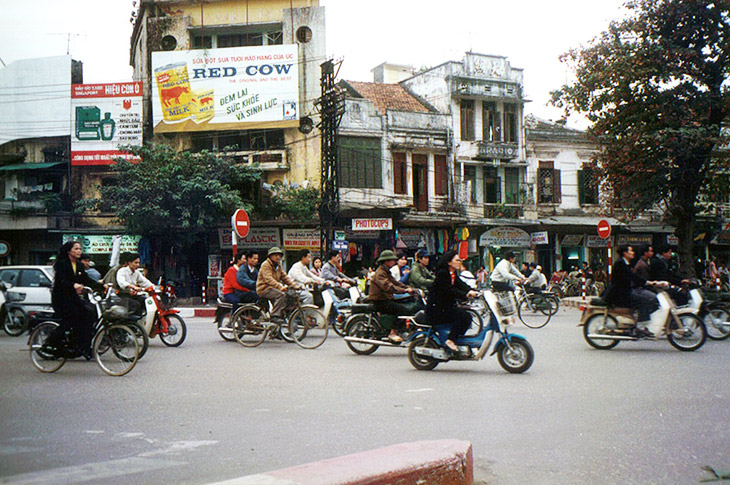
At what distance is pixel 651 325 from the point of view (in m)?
10.1

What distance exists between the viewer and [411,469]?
339 centimetres

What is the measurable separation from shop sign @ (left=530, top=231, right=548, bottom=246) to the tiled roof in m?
7.70

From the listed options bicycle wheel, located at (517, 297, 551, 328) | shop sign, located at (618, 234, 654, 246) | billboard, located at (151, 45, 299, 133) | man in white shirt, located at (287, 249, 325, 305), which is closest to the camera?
man in white shirt, located at (287, 249, 325, 305)

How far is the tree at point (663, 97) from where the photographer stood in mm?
20000

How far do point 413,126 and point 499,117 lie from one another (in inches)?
185

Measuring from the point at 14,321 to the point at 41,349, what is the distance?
6.01 metres

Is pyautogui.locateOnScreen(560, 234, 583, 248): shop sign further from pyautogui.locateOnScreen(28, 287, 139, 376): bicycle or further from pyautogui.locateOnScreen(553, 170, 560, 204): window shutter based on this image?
pyautogui.locateOnScreen(28, 287, 139, 376): bicycle

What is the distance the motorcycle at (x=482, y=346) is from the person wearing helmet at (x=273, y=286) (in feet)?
10.2

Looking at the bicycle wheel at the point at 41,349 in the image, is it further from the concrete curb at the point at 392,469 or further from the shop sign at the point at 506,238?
the shop sign at the point at 506,238

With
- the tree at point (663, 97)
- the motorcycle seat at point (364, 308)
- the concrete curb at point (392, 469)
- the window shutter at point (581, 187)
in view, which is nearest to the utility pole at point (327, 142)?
the tree at point (663, 97)

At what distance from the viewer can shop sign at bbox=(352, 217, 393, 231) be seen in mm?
27188

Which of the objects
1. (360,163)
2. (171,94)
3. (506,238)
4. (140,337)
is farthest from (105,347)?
(506,238)

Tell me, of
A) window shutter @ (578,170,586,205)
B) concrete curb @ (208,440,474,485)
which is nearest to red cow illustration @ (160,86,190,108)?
window shutter @ (578,170,586,205)

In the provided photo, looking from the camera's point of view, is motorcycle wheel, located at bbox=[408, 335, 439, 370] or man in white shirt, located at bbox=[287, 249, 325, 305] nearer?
motorcycle wheel, located at bbox=[408, 335, 439, 370]
